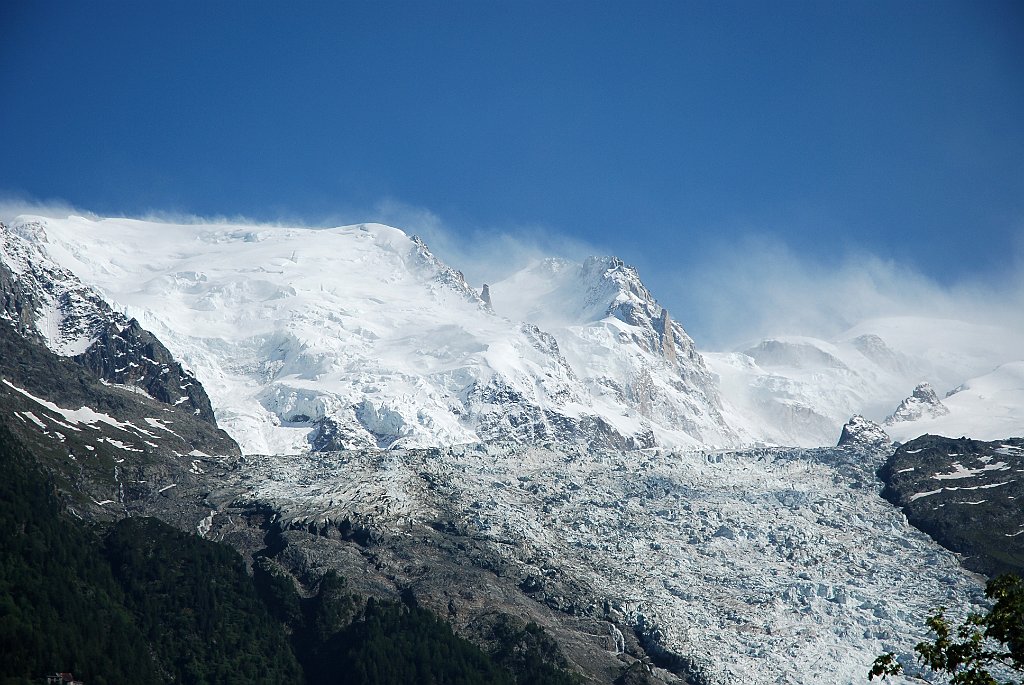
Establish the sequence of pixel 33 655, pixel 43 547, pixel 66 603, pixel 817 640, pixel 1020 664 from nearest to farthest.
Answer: pixel 1020 664 → pixel 33 655 → pixel 66 603 → pixel 43 547 → pixel 817 640

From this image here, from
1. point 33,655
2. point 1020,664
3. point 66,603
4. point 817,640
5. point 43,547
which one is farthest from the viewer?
point 817,640

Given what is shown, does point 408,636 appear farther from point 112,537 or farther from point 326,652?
point 112,537

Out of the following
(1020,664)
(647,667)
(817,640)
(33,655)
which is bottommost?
(33,655)

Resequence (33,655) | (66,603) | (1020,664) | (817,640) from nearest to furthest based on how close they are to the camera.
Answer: (1020,664), (33,655), (66,603), (817,640)

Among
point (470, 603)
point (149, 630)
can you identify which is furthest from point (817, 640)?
point (149, 630)

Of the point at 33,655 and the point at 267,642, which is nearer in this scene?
the point at 33,655

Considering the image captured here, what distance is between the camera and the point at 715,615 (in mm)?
199625

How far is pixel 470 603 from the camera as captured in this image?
197 meters

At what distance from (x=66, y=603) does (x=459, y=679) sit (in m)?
56.9

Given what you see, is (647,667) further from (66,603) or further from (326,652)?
(66,603)

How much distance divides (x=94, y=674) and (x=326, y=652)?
123ft

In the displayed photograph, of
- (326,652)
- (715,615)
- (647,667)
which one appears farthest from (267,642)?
(715,615)

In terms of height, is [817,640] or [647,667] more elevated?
[817,640]

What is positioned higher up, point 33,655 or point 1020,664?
point 1020,664
